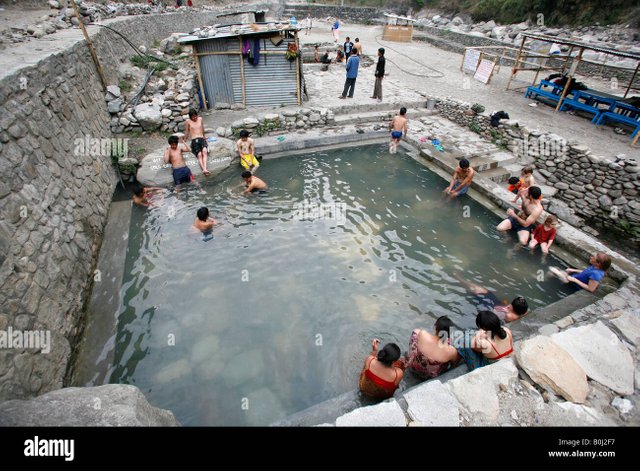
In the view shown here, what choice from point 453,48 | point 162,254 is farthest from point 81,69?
point 453,48

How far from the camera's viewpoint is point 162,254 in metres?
6.91

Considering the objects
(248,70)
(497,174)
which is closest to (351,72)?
(248,70)

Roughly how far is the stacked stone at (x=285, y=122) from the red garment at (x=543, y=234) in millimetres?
7955

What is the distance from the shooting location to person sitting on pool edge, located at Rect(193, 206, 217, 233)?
706cm

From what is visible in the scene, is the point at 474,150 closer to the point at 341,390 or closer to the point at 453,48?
the point at 341,390

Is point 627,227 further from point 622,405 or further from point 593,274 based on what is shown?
point 622,405

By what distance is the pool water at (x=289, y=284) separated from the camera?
4801mm

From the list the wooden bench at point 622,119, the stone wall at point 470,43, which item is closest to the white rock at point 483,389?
the wooden bench at point 622,119

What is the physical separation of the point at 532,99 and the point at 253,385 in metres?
16.4

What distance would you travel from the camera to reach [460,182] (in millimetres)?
8641
